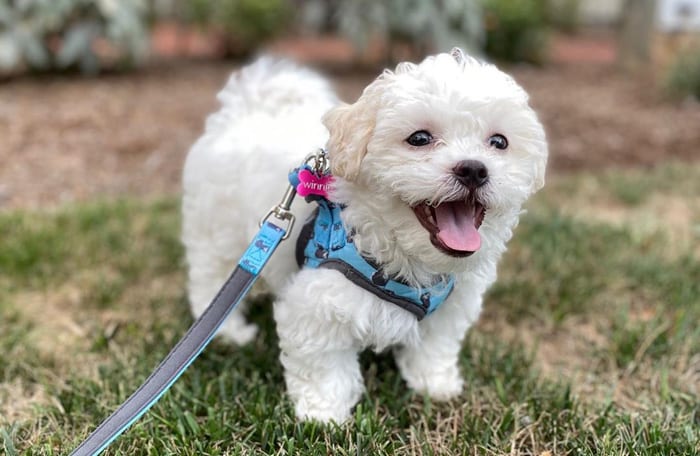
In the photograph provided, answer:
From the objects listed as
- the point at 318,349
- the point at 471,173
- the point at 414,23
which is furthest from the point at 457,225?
the point at 414,23

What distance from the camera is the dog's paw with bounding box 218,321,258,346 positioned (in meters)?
3.13

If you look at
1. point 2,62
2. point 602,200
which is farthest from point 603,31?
point 2,62

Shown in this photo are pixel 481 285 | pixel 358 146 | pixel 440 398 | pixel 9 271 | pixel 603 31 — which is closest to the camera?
pixel 358 146

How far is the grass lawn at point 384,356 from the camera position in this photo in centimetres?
239

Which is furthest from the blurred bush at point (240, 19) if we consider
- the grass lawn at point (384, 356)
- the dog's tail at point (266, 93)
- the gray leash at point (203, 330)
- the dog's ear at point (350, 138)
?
the dog's ear at point (350, 138)

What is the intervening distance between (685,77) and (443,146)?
7.57 metres

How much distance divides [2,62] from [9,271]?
462 cm

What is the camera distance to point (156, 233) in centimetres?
438

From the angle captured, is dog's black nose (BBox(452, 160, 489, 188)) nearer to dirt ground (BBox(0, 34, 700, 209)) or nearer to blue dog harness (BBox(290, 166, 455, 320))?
blue dog harness (BBox(290, 166, 455, 320))

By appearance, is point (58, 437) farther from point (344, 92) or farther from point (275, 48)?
point (275, 48)

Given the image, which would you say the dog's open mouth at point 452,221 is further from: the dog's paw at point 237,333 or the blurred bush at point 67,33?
the blurred bush at point 67,33

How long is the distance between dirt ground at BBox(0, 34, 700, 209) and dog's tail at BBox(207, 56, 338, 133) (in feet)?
8.64

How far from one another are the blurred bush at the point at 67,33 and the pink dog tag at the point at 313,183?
21.3 ft

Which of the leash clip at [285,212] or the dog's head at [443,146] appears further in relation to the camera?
the leash clip at [285,212]
